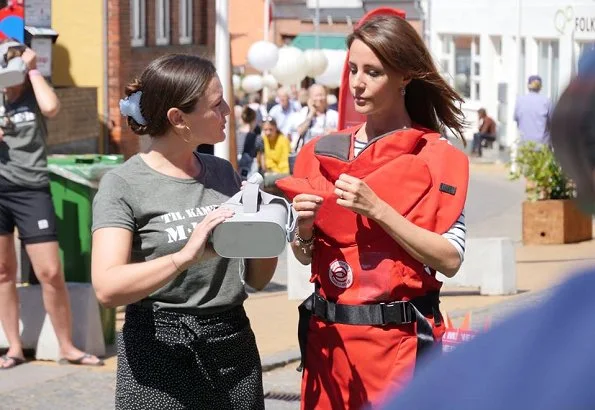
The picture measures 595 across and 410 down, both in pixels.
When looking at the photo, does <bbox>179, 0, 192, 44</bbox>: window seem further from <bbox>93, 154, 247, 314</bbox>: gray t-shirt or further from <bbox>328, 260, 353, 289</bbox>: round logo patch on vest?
<bbox>328, 260, 353, 289</bbox>: round logo patch on vest

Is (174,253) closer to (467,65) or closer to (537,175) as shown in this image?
(537,175)

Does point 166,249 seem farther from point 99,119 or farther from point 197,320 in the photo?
point 99,119

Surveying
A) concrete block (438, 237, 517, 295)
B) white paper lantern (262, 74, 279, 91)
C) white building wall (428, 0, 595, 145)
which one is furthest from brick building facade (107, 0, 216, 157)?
concrete block (438, 237, 517, 295)

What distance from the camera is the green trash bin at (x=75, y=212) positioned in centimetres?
845

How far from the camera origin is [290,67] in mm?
30594

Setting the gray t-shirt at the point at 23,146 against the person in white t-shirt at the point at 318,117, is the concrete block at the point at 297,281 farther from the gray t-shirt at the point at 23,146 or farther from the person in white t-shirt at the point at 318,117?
the person in white t-shirt at the point at 318,117

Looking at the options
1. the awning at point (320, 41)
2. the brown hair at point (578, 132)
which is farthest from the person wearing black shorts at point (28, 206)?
the awning at point (320, 41)

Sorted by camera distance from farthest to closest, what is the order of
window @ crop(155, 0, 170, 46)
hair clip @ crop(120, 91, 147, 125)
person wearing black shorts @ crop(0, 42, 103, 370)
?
1. window @ crop(155, 0, 170, 46)
2. person wearing black shorts @ crop(0, 42, 103, 370)
3. hair clip @ crop(120, 91, 147, 125)

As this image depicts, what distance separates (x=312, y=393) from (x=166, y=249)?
Answer: 548mm

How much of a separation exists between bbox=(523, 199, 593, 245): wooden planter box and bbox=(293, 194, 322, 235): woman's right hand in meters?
11.2

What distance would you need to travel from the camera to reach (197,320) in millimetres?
3578

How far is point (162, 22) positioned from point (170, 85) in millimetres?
25002

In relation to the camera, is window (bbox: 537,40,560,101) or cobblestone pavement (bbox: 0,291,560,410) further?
window (bbox: 537,40,560,101)

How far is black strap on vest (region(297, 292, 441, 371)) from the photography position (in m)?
3.42
